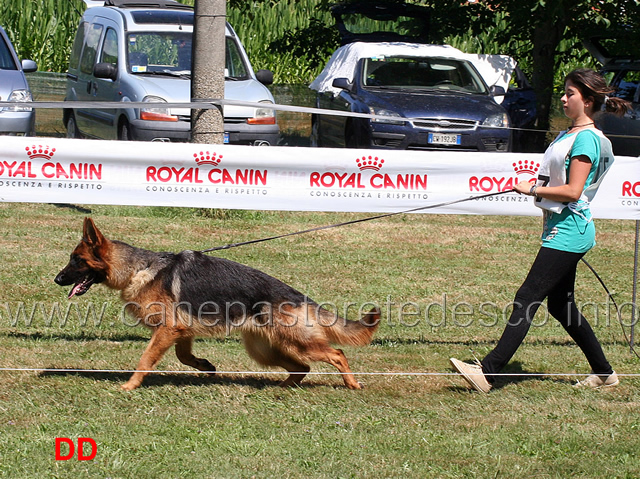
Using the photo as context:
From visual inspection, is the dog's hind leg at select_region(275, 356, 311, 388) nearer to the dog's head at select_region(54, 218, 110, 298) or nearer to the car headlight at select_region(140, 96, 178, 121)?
the dog's head at select_region(54, 218, 110, 298)

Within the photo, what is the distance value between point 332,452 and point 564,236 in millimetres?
1828

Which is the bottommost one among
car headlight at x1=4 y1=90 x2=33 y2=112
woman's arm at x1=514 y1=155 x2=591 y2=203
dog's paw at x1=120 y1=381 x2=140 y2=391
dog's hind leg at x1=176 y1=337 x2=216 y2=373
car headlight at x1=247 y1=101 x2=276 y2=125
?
dog's paw at x1=120 y1=381 x2=140 y2=391

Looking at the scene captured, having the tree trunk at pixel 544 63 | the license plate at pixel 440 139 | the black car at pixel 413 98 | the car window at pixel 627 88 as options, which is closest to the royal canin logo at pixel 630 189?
the black car at pixel 413 98

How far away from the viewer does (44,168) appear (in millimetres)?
5555

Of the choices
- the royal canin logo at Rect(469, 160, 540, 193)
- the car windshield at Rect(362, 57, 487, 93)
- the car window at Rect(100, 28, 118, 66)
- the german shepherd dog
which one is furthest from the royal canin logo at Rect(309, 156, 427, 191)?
the car windshield at Rect(362, 57, 487, 93)

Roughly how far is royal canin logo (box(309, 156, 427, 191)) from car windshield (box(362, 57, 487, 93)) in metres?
7.97

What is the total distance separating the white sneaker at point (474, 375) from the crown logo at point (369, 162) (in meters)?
1.46

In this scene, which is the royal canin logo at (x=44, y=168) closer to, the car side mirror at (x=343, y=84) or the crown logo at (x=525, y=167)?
the crown logo at (x=525, y=167)

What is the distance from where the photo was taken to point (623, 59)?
52.5 ft

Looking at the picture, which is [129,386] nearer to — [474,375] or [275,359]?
[275,359]

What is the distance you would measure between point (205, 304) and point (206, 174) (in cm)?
111

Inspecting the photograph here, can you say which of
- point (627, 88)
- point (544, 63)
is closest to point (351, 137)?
point (544, 63)

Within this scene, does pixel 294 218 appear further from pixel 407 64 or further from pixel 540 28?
pixel 540 28

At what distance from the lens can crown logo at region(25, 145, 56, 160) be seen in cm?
553
